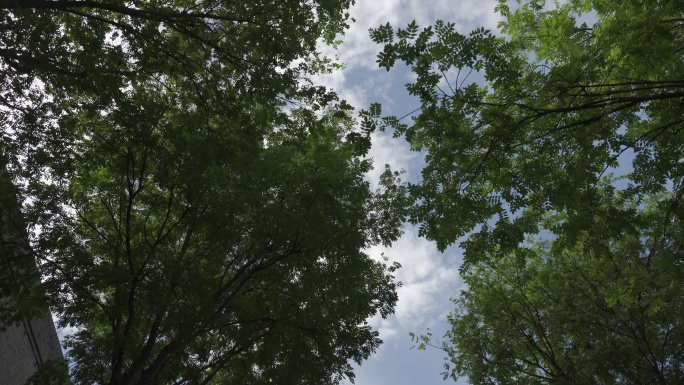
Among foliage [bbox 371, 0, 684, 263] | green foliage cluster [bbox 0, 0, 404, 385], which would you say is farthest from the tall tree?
foliage [bbox 371, 0, 684, 263]

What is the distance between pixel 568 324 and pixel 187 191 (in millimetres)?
10469

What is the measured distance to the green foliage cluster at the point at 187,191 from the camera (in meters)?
8.26

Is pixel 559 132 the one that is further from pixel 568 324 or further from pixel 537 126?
pixel 568 324

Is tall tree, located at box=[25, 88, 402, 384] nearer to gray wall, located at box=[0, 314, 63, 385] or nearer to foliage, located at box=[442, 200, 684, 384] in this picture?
gray wall, located at box=[0, 314, 63, 385]

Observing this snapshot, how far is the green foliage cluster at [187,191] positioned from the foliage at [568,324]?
4.91 meters

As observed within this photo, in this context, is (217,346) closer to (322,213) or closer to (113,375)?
(113,375)

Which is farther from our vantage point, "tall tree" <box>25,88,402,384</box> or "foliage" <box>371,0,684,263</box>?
"tall tree" <box>25,88,402,384</box>

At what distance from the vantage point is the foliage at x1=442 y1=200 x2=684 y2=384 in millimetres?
12383

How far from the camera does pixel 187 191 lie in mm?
9539

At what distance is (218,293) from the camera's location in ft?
34.3

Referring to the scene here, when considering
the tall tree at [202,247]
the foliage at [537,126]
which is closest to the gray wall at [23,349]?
the tall tree at [202,247]

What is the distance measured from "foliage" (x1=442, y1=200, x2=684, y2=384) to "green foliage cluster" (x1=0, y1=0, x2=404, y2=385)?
4910 mm

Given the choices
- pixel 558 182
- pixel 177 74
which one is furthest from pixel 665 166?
pixel 177 74

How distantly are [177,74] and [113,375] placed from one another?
5374 millimetres
